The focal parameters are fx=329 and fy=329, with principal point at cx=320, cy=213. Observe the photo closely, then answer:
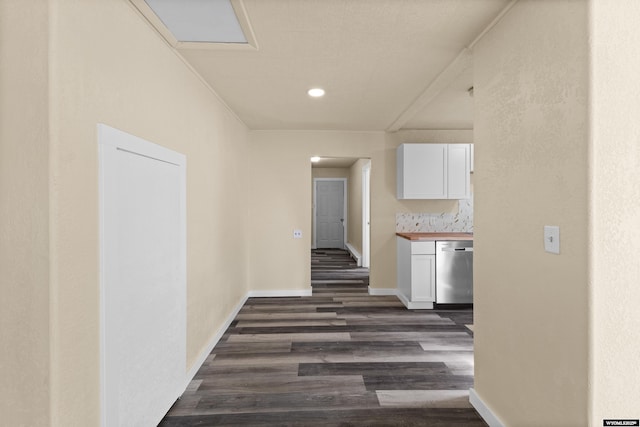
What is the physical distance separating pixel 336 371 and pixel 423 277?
1.90 metres

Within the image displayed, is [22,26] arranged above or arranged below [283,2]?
below

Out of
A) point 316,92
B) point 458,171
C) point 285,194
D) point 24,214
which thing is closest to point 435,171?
point 458,171

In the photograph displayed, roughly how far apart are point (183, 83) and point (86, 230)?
53.4 inches

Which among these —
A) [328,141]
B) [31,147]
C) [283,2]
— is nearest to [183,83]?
[283,2]

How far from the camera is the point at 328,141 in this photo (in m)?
4.52

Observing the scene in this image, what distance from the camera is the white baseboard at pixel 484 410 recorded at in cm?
182

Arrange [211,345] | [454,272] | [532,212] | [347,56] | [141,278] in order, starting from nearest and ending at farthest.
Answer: [532,212] → [141,278] → [347,56] → [211,345] → [454,272]

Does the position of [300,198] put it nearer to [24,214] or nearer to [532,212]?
[532,212]

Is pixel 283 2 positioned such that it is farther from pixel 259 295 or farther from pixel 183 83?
pixel 259 295

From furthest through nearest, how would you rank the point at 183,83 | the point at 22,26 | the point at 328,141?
the point at 328,141 < the point at 183,83 < the point at 22,26

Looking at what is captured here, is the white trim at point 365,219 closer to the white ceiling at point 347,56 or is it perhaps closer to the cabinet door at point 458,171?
the cabinet door at point 458,171

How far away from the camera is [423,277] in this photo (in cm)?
397

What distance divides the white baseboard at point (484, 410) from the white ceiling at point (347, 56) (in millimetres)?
2154
